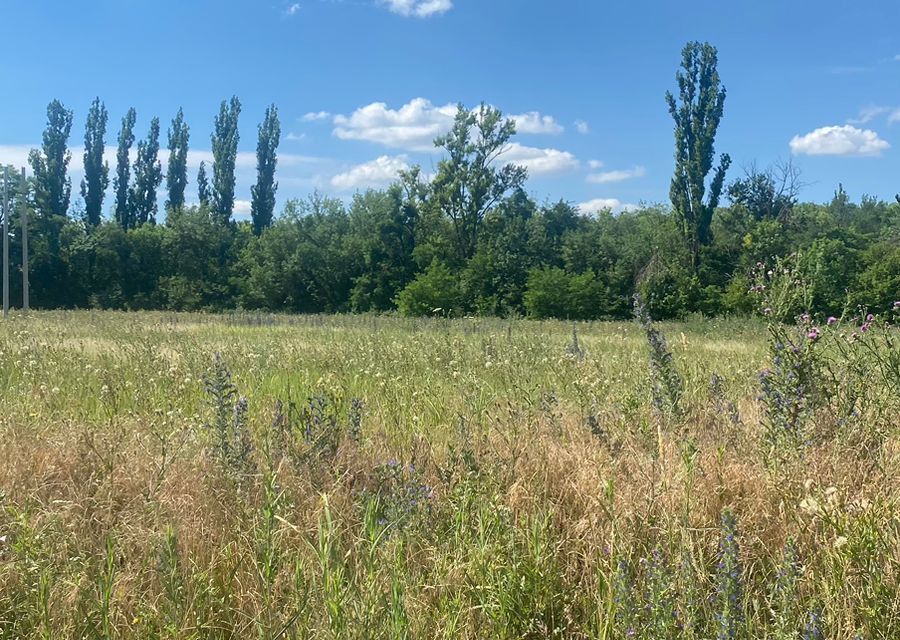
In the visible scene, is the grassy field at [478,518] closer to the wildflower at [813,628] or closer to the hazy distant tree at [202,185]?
the wildflower at [813,628]

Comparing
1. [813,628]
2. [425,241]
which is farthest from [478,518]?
[425,241]

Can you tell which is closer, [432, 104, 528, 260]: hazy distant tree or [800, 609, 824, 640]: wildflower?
[800, 609, 824, 640]: wildflower

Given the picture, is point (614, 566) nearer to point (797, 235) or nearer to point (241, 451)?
point (241, 451)

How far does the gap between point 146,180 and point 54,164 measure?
6.43 metres

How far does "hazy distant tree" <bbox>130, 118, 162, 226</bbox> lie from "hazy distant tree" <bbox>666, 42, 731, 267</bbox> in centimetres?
3998

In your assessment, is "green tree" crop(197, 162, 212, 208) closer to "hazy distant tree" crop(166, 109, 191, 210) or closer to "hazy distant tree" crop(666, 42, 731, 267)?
"hazy distant tree" crop(166, 109, 191, 210)

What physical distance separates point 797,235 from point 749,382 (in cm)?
3850

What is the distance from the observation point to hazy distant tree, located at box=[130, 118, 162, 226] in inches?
2067

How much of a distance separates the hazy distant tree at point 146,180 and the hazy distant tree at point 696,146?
1574 inches

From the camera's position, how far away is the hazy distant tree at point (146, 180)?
52.5m

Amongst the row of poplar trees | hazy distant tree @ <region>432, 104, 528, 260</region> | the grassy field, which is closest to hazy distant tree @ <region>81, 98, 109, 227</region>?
the row of poplar trees

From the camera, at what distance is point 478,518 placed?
2.71 m

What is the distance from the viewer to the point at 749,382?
5.60m

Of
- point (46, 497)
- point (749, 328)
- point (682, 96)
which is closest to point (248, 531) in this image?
point (46, 497)
